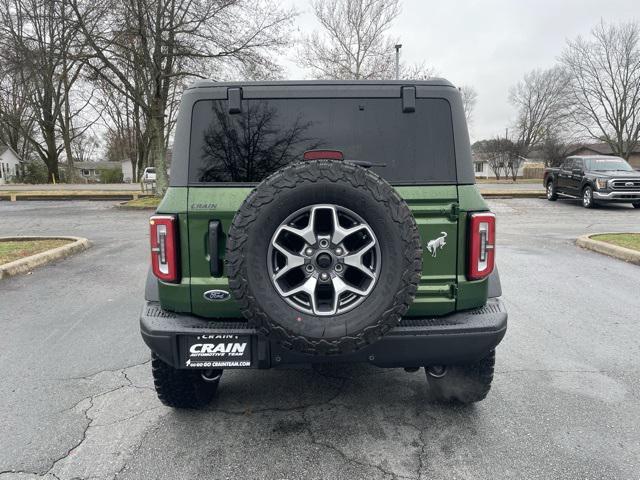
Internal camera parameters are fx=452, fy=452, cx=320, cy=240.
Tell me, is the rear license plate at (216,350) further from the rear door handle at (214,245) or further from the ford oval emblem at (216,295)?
the rear door handle at (214,245)

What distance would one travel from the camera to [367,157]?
2.60 metres

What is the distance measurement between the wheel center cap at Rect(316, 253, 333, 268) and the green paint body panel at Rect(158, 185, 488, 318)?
1.85 ft

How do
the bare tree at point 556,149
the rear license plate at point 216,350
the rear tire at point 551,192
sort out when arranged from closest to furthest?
the rear license plate at point 216,350 < the rear tire at point 551,192 < the bare tree at point 556,149

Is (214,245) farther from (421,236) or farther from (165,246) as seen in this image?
(421,236)

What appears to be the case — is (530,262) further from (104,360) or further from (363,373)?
(104,360)

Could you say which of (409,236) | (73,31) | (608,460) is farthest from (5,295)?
(73,31)

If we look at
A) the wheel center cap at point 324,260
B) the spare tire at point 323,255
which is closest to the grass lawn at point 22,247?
the spare tire at point 323,255

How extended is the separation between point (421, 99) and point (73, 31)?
16.9 meters

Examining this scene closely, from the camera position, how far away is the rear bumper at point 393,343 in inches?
94.3

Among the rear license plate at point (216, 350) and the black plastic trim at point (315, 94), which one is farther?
the black plastic trim at point (315, 94)

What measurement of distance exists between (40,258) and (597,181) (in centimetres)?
1609

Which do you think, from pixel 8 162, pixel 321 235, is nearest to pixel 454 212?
pixel 321 235

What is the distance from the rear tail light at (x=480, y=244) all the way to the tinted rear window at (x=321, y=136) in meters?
0.28

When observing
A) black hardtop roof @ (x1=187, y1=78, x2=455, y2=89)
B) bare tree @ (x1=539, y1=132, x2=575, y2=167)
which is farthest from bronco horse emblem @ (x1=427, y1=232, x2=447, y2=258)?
bare tree @ (x1=539, y1=132, x2=575, y2=167)
